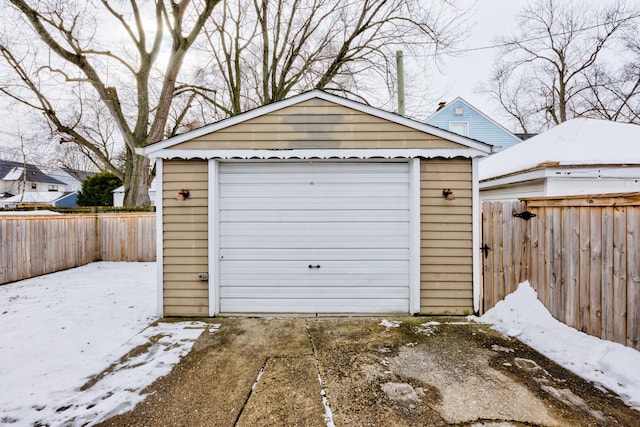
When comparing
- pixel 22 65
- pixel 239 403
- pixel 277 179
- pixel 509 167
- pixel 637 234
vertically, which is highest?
Answer: pixel 22 65

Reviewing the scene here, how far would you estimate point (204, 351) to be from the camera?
3.23 metres

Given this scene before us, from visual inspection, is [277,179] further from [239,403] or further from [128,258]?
[128,258]

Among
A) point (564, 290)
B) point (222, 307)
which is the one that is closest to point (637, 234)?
point (564, 290)

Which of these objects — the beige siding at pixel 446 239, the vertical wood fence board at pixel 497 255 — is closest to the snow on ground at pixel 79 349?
the beige siding at pixel 446 239

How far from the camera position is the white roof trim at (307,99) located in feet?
13.4

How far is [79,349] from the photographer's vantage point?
329cm

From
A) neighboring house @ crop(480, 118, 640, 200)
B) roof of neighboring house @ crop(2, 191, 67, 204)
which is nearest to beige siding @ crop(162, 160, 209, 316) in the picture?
neighboring house @ crop(480, 118, 640, 200)

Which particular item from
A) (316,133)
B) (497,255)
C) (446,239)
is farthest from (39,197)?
(497,255)

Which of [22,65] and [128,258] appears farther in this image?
[22,65]

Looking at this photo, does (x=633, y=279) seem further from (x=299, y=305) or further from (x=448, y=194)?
(x=299, y=305)

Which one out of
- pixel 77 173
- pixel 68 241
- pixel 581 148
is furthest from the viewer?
pixel 77 173

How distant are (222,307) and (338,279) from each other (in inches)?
69.0

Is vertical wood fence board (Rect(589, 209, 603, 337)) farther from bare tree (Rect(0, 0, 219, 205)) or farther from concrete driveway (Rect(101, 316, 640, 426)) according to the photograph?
bare tree (Rect(0, 0, 219, 205))

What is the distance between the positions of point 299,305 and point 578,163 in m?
5.18
